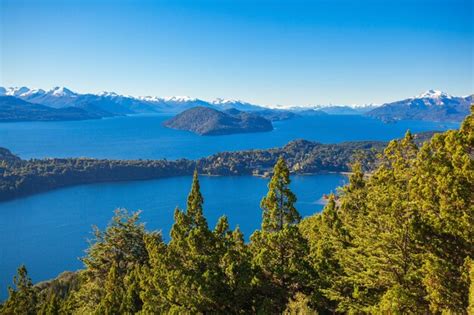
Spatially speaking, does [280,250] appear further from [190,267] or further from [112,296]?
[112,296]

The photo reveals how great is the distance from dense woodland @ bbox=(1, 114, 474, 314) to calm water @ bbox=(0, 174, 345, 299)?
2282 inches

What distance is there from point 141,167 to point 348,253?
137527mm

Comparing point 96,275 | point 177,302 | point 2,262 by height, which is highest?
point 177,302

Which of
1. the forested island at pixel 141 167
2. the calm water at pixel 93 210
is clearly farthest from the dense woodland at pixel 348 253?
the forested island at pixel 141 167

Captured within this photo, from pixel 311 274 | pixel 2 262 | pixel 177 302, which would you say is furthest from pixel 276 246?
pixel 2 262

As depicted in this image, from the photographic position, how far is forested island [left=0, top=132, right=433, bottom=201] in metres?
128

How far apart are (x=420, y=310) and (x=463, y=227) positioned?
3.18m

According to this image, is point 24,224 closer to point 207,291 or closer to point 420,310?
point 207,291

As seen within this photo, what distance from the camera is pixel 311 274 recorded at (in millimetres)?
18016

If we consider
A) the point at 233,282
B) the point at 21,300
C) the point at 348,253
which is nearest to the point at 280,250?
the point at 233,282

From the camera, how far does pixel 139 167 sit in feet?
487

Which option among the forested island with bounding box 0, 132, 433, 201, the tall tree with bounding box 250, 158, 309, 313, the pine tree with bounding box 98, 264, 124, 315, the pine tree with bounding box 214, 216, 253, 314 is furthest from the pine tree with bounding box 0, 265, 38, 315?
the forested island with bounding box 0, 132, 433, 201

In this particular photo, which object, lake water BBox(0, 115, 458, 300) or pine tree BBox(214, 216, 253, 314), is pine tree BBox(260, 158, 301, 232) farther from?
lake water BBox(0, 115, 458, 300)

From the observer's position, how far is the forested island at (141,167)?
5037 inches
